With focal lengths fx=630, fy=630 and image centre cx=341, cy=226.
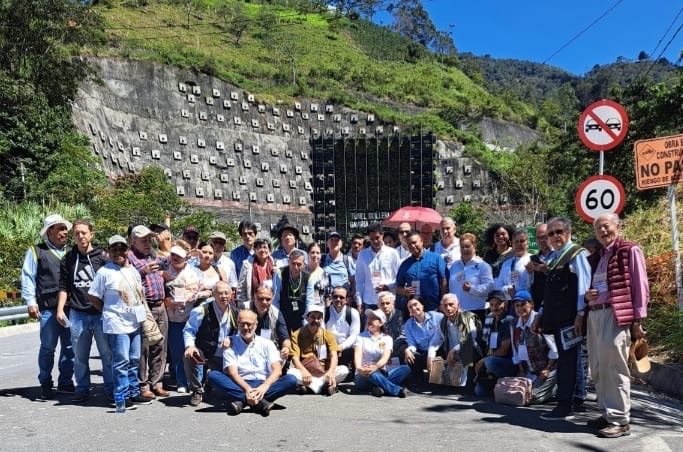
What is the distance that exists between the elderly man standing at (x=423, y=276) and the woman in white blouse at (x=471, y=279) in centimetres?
17

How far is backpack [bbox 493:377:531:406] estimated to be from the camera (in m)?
6.15

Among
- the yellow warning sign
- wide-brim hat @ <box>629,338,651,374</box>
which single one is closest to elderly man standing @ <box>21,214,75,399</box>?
wide-brim hat @ <box>629,338,651,374</box>

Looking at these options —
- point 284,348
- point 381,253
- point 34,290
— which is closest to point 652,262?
point 381,253

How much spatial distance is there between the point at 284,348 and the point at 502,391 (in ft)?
7.42

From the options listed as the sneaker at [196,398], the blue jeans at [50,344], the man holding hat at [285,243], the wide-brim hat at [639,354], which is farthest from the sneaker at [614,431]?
the blue jeans at [50,344]

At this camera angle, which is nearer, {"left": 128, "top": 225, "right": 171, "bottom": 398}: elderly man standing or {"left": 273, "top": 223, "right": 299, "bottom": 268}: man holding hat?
{"left": 128, "top": 225, "right": 171, "bottom": 398}: elderly man standing

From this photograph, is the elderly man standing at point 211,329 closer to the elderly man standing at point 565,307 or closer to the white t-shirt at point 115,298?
the white t-shirt at point 115,298

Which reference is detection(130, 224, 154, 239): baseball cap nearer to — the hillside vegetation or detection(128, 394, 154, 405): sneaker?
detection(128, 394, 154, 405): sneaker

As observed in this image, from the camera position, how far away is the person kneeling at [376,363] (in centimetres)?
670

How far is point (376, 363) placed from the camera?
22.7 ft

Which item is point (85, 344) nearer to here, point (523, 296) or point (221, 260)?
point (221, 260)

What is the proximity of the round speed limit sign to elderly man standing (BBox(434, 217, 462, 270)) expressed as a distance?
158 cm

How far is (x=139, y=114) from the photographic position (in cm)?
3559

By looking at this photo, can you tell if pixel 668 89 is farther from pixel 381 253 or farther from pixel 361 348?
pixel 361 348
